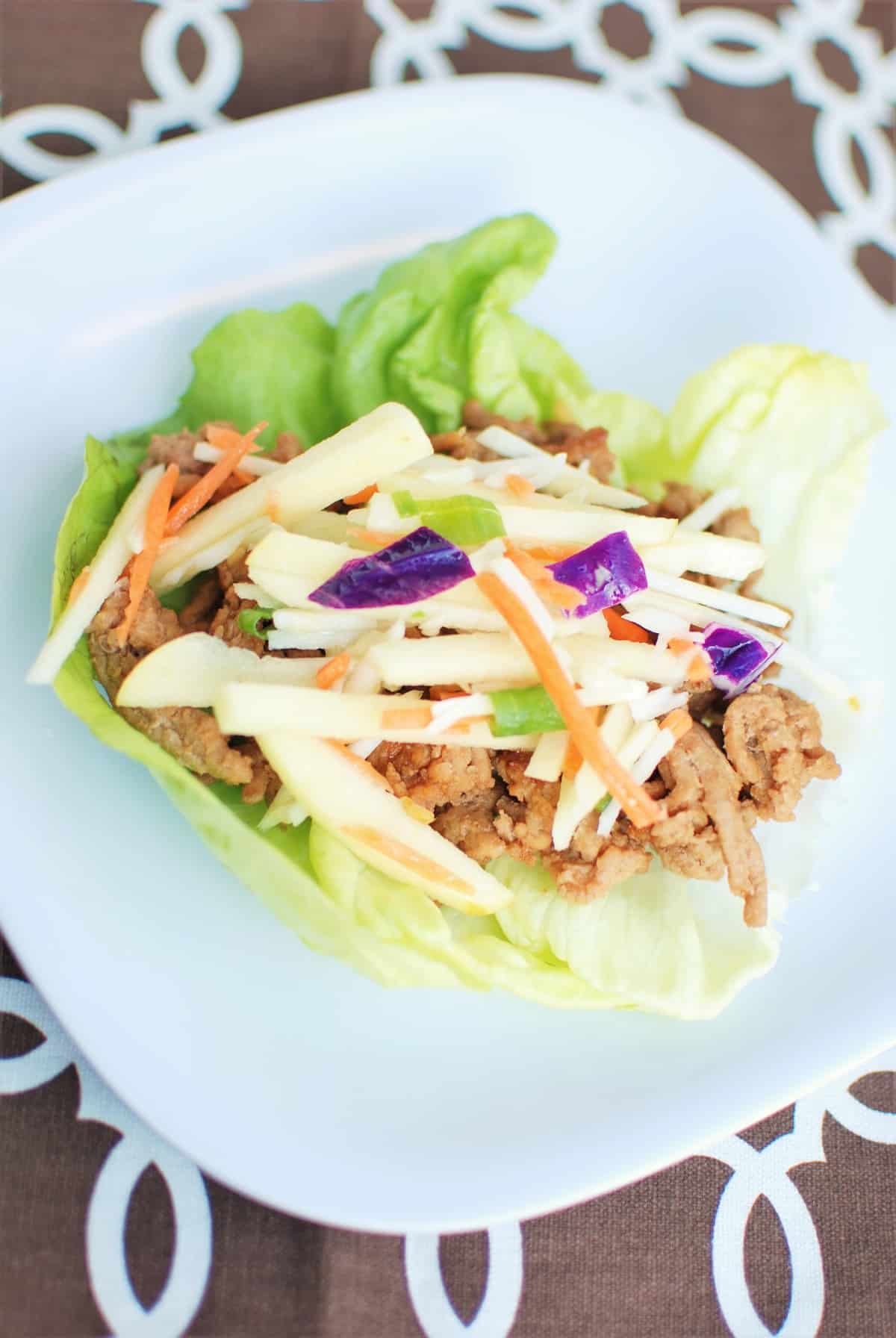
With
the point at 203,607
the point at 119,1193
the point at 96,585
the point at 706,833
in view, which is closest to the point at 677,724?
the point at 706,833

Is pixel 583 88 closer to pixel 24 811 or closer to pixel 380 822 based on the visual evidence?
pixel 380 822

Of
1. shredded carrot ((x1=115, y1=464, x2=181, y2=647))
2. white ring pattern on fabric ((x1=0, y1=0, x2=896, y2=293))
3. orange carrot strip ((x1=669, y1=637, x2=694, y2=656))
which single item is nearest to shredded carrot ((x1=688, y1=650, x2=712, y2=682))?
orange carrot strip ((x1=669, y1=637, x2=694, y2=656))

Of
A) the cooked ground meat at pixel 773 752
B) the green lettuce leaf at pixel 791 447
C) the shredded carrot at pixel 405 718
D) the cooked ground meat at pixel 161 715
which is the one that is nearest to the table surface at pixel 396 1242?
the cooked ground meat at pixel 161 715

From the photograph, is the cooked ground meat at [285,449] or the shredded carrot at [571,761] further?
the cooked ground meat at [285,449]

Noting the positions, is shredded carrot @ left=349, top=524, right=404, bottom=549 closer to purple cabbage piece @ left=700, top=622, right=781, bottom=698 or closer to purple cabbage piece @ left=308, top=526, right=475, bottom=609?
purple cabbage piece @ left=308, top=526, right=475, bottom=609

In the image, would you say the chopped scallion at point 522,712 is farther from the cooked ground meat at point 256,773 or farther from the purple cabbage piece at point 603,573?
the cooked ground meat at point 256,773

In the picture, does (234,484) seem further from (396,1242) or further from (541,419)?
(396,1242)

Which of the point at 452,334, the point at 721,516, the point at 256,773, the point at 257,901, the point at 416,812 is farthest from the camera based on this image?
the point at 452,334
